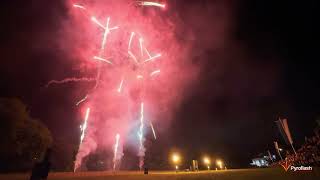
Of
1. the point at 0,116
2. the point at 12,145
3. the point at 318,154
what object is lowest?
the point at 318,154

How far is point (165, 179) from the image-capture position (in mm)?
14102

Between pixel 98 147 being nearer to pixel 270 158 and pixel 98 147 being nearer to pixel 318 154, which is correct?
pixel 318 154

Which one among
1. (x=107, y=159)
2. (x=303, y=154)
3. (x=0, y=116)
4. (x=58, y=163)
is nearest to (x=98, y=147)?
(x=107, y=159)

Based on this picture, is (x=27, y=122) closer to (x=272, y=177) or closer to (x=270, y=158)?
(x=272, y=177)

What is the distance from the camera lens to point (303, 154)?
33.2m

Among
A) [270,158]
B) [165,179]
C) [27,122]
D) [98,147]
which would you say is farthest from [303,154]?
[270,158]

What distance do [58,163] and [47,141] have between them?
440 centimetres

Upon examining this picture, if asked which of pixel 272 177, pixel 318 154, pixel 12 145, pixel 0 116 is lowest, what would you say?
pixel 272 177

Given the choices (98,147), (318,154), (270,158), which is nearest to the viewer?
(318,154)

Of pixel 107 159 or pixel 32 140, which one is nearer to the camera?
pixel 32 140

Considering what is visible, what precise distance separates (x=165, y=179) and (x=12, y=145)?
34315 mm

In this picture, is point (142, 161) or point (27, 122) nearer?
point (27, 122)

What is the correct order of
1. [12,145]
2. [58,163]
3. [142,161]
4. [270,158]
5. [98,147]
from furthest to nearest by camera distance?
[270,158] < [142,161] < [98,147] < [58,163] < [12,145]

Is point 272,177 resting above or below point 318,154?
below
